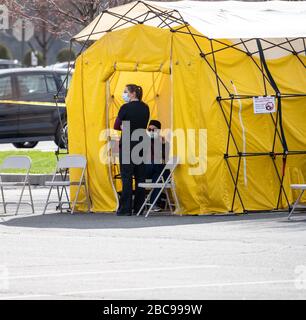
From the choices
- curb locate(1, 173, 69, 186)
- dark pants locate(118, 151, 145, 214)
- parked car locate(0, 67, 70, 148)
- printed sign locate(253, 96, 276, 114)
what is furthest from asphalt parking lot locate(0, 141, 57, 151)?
printed sign locate(253, 96, 276, 114)

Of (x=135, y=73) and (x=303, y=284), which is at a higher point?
(x=135, y=73)

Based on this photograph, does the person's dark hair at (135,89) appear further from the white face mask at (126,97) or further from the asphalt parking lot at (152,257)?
the asphalt parking lot at (152,257)

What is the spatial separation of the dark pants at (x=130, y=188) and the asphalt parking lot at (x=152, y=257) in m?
0.33

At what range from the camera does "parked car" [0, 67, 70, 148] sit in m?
27.9

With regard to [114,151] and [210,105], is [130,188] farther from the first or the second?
[210,105]

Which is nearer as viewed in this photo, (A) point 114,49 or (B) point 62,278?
(B) point 62,278

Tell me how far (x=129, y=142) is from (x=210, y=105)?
1.27 m

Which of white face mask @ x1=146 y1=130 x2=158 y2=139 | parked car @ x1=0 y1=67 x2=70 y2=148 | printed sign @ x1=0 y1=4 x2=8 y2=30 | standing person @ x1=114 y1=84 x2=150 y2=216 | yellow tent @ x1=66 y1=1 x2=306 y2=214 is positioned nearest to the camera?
yellow tent @ x1=66 y1=1 x2=306 y2=214

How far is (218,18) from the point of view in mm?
18875

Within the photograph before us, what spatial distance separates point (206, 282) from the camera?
11320 mm

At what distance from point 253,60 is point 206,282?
27.1 feet

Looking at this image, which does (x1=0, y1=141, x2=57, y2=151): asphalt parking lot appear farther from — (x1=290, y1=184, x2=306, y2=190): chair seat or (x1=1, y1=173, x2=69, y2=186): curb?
(x1=290, y1=184, x2=306, y2=190): chair seat

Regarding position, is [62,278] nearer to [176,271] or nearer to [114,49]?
[176,271]

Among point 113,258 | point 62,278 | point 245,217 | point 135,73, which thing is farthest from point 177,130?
point 62,278
